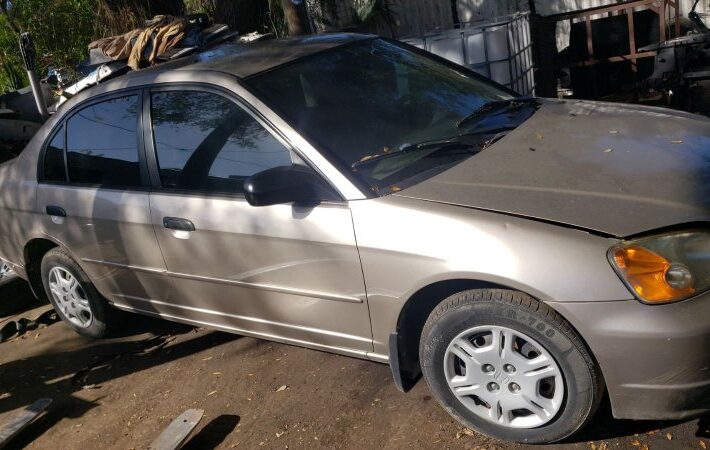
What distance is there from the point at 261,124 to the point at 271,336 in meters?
1.14

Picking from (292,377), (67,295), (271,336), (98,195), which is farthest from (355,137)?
(67,295)

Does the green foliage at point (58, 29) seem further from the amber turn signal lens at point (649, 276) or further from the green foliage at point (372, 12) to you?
the amber turn signal lens at point (649, 276)

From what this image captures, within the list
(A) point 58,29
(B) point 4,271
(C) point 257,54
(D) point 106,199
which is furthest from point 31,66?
(A) point 58,29

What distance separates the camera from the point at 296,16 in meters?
6.85

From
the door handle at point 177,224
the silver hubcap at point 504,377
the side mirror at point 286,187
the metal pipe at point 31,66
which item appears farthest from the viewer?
the metal pipe at point 31,66

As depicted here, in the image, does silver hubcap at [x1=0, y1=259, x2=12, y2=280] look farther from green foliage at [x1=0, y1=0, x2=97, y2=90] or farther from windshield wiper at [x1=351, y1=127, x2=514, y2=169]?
green foliage at [x1=0, y1=0, x2=97, y2=90]

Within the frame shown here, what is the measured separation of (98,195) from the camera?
4.22 m

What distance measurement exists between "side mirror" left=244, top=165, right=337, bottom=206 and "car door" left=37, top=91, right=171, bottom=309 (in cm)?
106

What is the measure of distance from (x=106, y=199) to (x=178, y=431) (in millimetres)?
1441

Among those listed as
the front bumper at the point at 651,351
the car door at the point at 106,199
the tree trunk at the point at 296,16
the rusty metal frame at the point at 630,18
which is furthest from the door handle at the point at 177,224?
the rusty metal frame at the point at 630,18

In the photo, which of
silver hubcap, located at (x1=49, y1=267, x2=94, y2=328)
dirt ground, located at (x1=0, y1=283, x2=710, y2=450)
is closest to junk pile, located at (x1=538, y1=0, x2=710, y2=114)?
dirt ground, located at (x1=0, y1=283, x2=710, y2=450)

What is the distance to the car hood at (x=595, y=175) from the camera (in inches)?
105

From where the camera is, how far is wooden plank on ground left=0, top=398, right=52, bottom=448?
153 inches

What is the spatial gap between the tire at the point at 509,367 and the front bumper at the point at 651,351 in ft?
0.26
